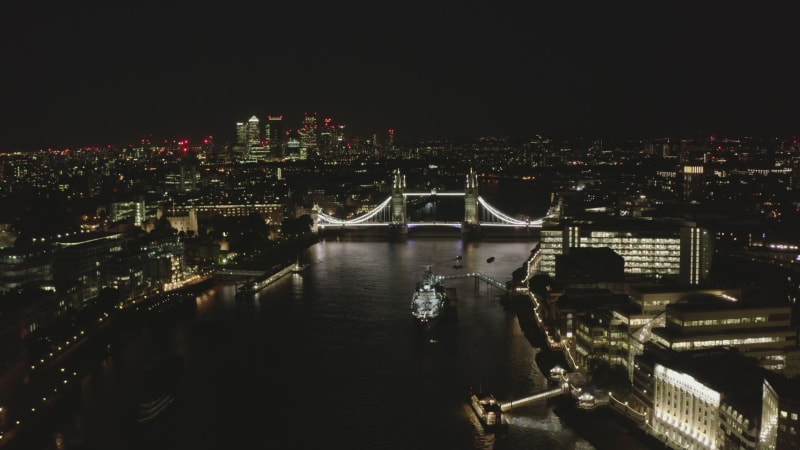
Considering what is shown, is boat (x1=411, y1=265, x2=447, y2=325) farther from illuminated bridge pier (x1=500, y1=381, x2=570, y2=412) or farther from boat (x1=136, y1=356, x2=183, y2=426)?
boat (x1=136, y1=356, x2=183, y2=426)

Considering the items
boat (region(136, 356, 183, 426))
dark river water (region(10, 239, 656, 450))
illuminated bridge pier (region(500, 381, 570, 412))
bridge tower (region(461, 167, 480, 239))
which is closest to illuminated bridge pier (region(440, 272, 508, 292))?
dark river water (region(10, 239, 656, 450))

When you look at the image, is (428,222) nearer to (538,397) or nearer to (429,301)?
(429,301)

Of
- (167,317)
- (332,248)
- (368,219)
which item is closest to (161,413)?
(167,317)

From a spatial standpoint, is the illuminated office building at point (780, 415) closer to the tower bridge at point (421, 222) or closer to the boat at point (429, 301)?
the boat at point (429, 301)

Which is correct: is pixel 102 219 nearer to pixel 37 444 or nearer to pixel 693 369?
pixel 37 444

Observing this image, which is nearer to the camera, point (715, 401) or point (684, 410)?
point (715, 401)

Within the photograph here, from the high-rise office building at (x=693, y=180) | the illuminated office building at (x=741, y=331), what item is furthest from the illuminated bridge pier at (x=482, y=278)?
the high-rise office building at (x=693, y=180)

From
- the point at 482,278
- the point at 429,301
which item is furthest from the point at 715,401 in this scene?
the point at 482,278
